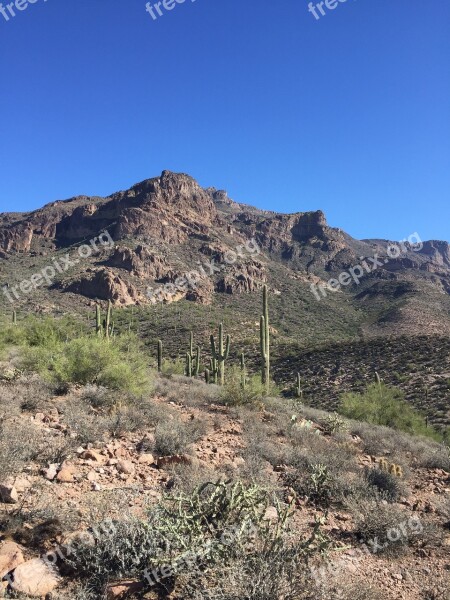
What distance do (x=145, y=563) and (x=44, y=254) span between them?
88912 millimetres

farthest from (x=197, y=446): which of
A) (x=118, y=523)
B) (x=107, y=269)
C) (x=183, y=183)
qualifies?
(x=183, y=183)

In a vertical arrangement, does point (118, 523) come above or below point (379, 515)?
above

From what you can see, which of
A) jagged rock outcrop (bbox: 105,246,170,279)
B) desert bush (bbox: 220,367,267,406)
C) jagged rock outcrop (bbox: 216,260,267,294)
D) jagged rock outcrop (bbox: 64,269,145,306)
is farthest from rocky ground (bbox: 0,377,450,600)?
jagged rock outcrop (bbox: 105,246,170,279)

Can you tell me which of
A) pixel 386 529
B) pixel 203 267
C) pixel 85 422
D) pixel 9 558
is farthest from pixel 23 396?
pixel 203 267

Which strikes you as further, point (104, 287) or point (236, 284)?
point (236, 284)

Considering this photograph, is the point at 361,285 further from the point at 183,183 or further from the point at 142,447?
the point at 142,447

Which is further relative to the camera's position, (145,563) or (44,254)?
(44,254)

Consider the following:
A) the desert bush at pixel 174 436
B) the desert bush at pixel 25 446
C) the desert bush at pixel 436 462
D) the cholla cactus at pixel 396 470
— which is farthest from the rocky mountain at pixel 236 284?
the desert bush at pixel 25 446

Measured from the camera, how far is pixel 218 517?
333cm

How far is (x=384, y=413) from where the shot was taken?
16906 mm

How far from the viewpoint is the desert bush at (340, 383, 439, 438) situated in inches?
634

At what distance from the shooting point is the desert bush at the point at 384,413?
16095mm

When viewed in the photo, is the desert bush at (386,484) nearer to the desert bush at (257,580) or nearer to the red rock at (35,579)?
the desert bush at (257,580)

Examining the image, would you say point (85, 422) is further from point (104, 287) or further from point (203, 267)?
point (203, 267)
